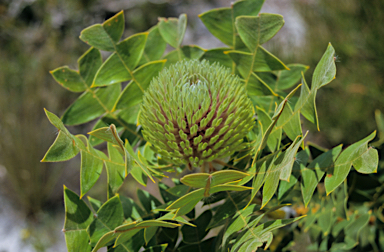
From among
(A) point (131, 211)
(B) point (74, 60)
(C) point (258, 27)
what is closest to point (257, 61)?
(C) point (258, 27)

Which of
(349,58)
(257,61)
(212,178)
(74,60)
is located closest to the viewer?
(212,178)

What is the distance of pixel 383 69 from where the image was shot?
1.44 m

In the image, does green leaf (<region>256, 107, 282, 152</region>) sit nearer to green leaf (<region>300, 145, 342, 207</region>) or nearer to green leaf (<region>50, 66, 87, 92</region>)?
green leaf (<region>300, 145, 342, 207</region>)

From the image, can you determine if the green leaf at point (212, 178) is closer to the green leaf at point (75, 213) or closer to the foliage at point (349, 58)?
the green leaf at point (75, 213)

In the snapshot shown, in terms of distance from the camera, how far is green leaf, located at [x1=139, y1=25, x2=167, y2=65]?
1.34ft

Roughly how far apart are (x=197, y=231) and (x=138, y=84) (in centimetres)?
20

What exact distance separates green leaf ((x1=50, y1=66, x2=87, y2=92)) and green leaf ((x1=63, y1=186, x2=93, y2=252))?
14 cm

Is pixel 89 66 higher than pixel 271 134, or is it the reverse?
pixel 89 66

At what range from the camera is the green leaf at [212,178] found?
0.23 meters

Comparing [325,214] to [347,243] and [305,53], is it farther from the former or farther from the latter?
[305,53]

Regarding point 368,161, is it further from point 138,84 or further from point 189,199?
point 138,84

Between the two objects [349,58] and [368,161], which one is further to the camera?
[349,58]

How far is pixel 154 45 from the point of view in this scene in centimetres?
41

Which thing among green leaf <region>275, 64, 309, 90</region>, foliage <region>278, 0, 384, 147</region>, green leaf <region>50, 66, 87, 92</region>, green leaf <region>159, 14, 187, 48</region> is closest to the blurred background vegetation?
foliage <region>278, 0, 384, 147</region>
